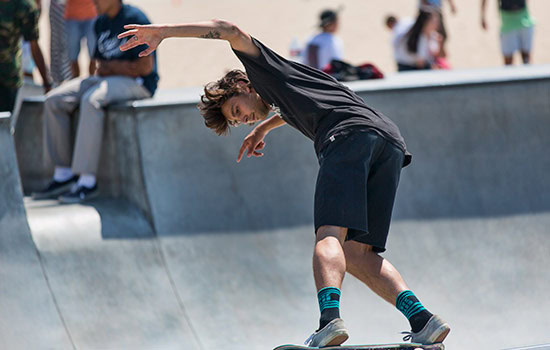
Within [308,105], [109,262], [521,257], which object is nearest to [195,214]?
[109,262]

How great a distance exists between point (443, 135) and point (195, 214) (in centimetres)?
199

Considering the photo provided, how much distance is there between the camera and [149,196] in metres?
5.41

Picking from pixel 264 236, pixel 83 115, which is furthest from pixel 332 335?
pixel 83 115

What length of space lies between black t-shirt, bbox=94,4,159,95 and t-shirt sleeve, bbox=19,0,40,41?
1.78 feet

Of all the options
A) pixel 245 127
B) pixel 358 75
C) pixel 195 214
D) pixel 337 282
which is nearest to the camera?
pixel 337 282

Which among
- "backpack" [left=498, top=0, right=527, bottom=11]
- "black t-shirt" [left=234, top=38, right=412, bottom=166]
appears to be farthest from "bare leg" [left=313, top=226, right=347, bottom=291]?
"backpack" [left=498, top=0, right=527, bottom=11]

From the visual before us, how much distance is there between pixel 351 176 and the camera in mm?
3545

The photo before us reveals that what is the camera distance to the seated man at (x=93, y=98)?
5.85 m

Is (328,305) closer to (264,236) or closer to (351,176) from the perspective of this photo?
(351,176)

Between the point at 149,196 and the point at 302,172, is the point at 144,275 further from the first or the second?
the point at 302,172

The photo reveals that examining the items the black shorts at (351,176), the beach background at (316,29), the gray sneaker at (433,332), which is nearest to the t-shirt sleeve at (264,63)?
the black shorts at (351,176)

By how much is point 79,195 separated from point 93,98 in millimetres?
735

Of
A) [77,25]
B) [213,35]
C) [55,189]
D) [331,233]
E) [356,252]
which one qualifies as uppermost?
[213,35]

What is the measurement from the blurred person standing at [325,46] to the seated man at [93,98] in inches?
140
